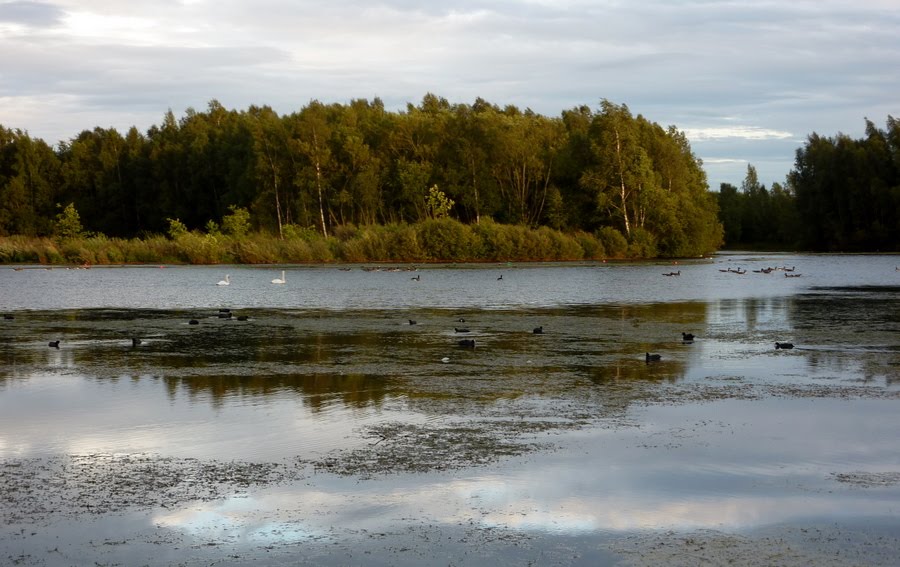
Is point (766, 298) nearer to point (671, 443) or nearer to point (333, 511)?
point (671, 443)

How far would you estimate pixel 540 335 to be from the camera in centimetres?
2156

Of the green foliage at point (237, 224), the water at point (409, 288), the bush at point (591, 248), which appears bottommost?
the water at point (409, 288)

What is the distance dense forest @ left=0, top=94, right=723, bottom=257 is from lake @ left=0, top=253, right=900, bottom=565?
181 feet

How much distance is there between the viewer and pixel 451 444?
1062cm

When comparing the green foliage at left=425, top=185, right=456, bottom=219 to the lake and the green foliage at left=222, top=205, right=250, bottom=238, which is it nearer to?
the green foliage at left=222, top=205, right=250, bottom=238

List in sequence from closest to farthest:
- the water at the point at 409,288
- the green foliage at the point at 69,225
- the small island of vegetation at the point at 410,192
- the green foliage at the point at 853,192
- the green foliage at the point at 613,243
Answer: the water at the point at 409,288 < the small island of vegetation at the point at 410,192 < the green foliage at the point at 613,243 < the green foliage at the point at 853,192 < the green foliage at the point at 69,225

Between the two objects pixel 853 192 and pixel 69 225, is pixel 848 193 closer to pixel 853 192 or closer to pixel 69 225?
pixel 853 192

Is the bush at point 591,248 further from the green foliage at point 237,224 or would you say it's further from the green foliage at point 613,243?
the green foliage at point 237,224

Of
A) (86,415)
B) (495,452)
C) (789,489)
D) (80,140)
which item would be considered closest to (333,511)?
(495,452)

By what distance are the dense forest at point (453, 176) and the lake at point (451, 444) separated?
5526cm

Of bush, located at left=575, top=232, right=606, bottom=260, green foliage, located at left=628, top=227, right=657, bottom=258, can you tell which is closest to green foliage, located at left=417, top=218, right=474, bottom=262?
bush, located at left=575, top=232, right=606, bottom=260

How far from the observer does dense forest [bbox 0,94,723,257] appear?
259ft

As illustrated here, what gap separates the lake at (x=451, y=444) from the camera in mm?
7402

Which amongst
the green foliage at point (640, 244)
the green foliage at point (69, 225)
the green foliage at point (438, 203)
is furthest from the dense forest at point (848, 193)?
the green foliage at point (69, 225)
